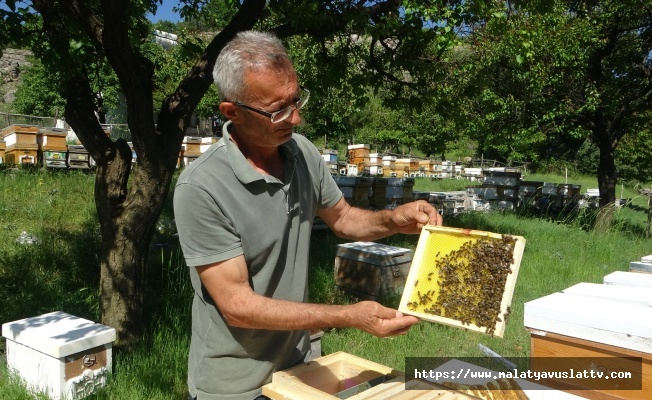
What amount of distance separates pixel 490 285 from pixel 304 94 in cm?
99

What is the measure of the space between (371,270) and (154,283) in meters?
2.06

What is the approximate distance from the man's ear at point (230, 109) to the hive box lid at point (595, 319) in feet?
5.47

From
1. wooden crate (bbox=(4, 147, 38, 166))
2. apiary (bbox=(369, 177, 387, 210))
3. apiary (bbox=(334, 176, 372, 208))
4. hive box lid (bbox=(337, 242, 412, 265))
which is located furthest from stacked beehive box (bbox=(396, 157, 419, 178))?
hive box lid (bbox=(337, 242, 412, 265))

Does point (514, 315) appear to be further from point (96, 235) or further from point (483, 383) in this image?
point (96, 235)

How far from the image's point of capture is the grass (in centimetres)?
351

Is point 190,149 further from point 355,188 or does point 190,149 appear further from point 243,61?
point 243,61

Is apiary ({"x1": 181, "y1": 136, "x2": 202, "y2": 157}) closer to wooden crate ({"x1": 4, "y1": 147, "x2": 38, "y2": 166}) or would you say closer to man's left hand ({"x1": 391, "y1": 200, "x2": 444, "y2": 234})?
wooden crate ({"x1": 4, "y1": 147, "x2": 38, "y2": 166})

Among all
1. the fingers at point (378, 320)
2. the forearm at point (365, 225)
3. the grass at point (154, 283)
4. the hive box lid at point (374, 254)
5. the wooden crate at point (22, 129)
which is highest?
the wooden crate at point (22, 129)

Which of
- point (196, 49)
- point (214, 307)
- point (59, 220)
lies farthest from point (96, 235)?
point (214, 307)

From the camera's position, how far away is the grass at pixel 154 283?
11.5ft

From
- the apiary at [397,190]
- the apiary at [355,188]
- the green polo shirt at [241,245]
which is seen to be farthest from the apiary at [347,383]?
the apiary at [397,190]

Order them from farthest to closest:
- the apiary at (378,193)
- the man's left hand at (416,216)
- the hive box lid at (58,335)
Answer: the apiary at (378,193) < the hive box lid at (58,335) < the man's left hand at (416,216)

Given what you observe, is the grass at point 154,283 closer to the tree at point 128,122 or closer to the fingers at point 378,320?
the tree at point 128,122

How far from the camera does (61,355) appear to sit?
2895 millimetres
